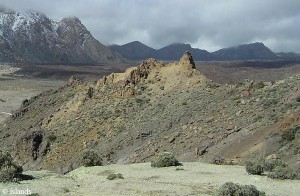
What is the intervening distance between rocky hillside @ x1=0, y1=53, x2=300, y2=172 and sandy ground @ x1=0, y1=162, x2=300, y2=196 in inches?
206

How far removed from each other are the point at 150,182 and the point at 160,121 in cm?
2500

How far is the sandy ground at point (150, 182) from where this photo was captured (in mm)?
20516

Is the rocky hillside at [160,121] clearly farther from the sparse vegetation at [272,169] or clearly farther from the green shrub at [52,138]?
the sparse vegetation at [272,169]

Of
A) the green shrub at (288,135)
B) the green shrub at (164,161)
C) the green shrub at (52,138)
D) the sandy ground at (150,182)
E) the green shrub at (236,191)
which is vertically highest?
the green shrub at (288,135)

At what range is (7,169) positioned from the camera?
22.6m

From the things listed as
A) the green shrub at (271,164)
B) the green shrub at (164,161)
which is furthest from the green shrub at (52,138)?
the green shrub at (271,164)

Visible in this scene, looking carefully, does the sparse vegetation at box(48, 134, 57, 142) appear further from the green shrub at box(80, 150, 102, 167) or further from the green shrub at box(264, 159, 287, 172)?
the green shrub at box(264, 159, 287, 172)

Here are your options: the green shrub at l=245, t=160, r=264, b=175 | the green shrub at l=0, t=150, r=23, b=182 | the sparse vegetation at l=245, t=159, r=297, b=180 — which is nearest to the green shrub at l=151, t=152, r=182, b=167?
the sparse vegetation at l=245, t=159, r=297, b=180

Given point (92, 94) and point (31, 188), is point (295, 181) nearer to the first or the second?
point (31, 188)

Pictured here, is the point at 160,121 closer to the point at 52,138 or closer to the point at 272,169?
the point at 52,138

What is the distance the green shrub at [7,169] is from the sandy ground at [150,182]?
60 cm

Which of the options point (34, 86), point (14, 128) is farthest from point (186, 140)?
point (34, 86)

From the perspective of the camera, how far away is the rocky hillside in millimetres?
35938

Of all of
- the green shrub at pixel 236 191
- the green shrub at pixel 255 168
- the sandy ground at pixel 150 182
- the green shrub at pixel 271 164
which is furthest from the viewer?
the green shrub at pixel 271 164
